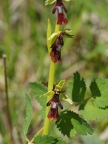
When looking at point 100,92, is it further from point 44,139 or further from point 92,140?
point 92,140

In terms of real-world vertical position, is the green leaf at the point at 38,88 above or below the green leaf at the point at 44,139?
→ above

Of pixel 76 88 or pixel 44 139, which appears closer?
pixel 44 139

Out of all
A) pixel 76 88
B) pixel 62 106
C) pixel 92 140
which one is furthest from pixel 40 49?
pixel 62 106

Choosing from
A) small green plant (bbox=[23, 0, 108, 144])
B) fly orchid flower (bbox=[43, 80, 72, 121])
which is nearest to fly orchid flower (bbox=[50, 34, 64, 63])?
small green plant (bbox=[23, 0, 108, 144])

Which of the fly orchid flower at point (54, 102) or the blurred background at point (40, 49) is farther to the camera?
the blurred background at point (40, 49)

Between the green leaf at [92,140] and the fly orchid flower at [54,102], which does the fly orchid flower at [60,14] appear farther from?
the green leaf at [92,140]

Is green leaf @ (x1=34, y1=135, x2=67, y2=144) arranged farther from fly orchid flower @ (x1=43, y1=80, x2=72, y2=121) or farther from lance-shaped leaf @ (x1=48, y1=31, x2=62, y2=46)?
lance-shaped leaf @ (x1=48, y1=31, x2=62, y2=46)

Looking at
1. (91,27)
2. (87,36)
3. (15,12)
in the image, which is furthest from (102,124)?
(15,12)

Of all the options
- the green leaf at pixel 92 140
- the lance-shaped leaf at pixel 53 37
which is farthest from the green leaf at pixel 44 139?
the green leaf at pixel 92 140
